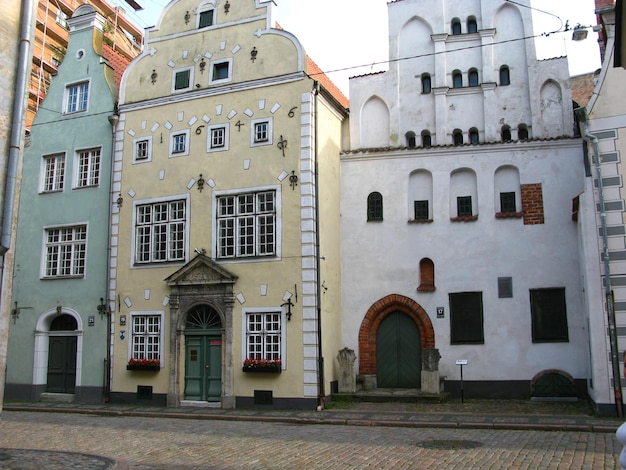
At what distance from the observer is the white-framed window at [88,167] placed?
22578mm

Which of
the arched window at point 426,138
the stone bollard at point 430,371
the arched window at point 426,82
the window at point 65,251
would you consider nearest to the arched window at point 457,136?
the arched window at point 426,138

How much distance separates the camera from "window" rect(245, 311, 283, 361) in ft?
61.6

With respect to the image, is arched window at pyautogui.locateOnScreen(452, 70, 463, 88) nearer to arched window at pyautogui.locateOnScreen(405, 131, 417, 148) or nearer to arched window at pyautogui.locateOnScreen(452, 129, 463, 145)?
arched window at pyautogui.locateOnScreen(452, 129, 463, 145)

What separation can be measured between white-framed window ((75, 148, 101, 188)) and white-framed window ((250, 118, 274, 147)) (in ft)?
20.2

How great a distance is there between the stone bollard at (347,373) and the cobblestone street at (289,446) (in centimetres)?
319

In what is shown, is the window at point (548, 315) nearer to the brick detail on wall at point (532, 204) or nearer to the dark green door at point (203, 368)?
the brick detail on wall at point (532, 204)

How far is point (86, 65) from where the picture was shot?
77.3ft

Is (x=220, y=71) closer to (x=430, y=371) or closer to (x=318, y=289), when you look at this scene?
(x=318, y=289)

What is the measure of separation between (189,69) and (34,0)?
33.4 ft

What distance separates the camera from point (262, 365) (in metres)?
18.5

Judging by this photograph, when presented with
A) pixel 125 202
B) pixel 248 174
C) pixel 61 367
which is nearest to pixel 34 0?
pixel 248 174

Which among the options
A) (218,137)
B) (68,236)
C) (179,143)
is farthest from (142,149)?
(68,236)

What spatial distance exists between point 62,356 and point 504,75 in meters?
17.5

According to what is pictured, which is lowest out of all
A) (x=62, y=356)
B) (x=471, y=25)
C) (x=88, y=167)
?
(x=62, y=356)
